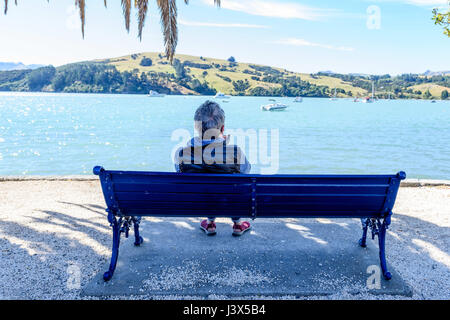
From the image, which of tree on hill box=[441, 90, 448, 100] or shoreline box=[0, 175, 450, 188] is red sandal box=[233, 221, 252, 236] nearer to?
shoreline box=[0, 175, 450, 188]

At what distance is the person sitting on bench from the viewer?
359cm

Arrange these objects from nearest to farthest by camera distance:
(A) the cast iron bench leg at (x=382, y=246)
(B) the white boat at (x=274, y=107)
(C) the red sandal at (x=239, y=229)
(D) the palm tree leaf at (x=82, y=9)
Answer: (A) the cast iron bench leg at (x=382, y=246) < (C) the red sandal at (x=239, y=229) < (D) the palm tree leaf at (x=82, y=9) < (B) the white boat at (x=274, y=107)

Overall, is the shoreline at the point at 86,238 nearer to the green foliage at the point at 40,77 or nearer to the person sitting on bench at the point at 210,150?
the person sitting on bench at the point at 210,150

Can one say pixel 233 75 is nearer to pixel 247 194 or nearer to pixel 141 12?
pixel 141 12

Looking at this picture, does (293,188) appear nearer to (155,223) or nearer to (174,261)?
(174,261)

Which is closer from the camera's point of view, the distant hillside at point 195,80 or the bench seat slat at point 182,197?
the bench seat slat at point 182,197

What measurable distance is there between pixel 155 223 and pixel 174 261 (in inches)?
50.9

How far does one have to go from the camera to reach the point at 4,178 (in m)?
8.54

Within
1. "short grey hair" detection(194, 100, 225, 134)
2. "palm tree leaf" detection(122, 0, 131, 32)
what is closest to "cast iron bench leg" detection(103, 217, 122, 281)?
"short grey hair" detection(194, 100, 225, 134)

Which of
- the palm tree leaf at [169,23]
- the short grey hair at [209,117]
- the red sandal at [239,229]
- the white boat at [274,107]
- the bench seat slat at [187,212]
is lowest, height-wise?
the red sandal at [239,229]

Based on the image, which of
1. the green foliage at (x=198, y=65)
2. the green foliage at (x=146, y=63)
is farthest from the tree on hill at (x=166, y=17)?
the green foliage at (x=198, y=65)

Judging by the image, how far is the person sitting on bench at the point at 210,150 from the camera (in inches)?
141

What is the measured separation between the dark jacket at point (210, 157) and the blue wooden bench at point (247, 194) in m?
0.41
